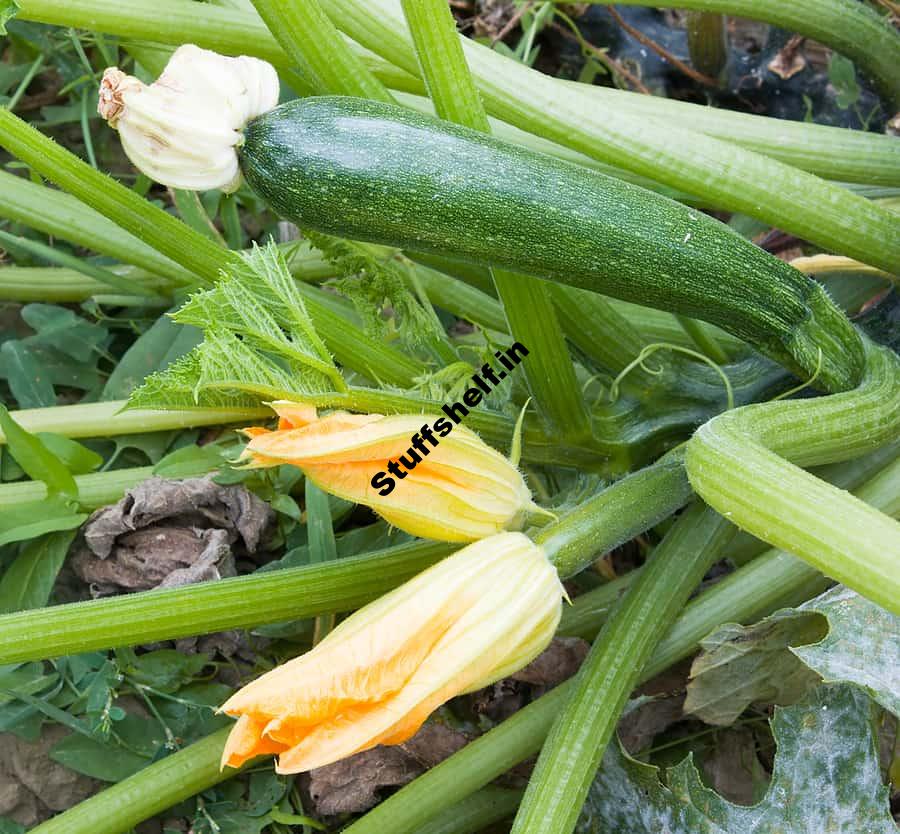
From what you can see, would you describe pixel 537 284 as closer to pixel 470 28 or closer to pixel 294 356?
pixel 294 356

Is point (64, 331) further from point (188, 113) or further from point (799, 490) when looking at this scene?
point (799, 490)

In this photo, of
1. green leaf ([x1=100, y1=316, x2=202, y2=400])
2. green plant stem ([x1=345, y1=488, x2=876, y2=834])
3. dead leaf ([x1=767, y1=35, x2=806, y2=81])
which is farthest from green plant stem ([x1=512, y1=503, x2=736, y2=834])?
dead leaf ([x1=767, y1=35, x2=806, y2=81])

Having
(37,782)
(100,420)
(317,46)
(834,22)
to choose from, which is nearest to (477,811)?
(37,782)

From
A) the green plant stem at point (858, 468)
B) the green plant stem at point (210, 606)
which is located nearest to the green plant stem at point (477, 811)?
the green plant stem at point (210, 606)

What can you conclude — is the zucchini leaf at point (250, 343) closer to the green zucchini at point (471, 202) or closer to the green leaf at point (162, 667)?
the green zucchini at point (471, 202)

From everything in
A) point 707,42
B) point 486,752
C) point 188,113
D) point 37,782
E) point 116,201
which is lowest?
point 37,782
